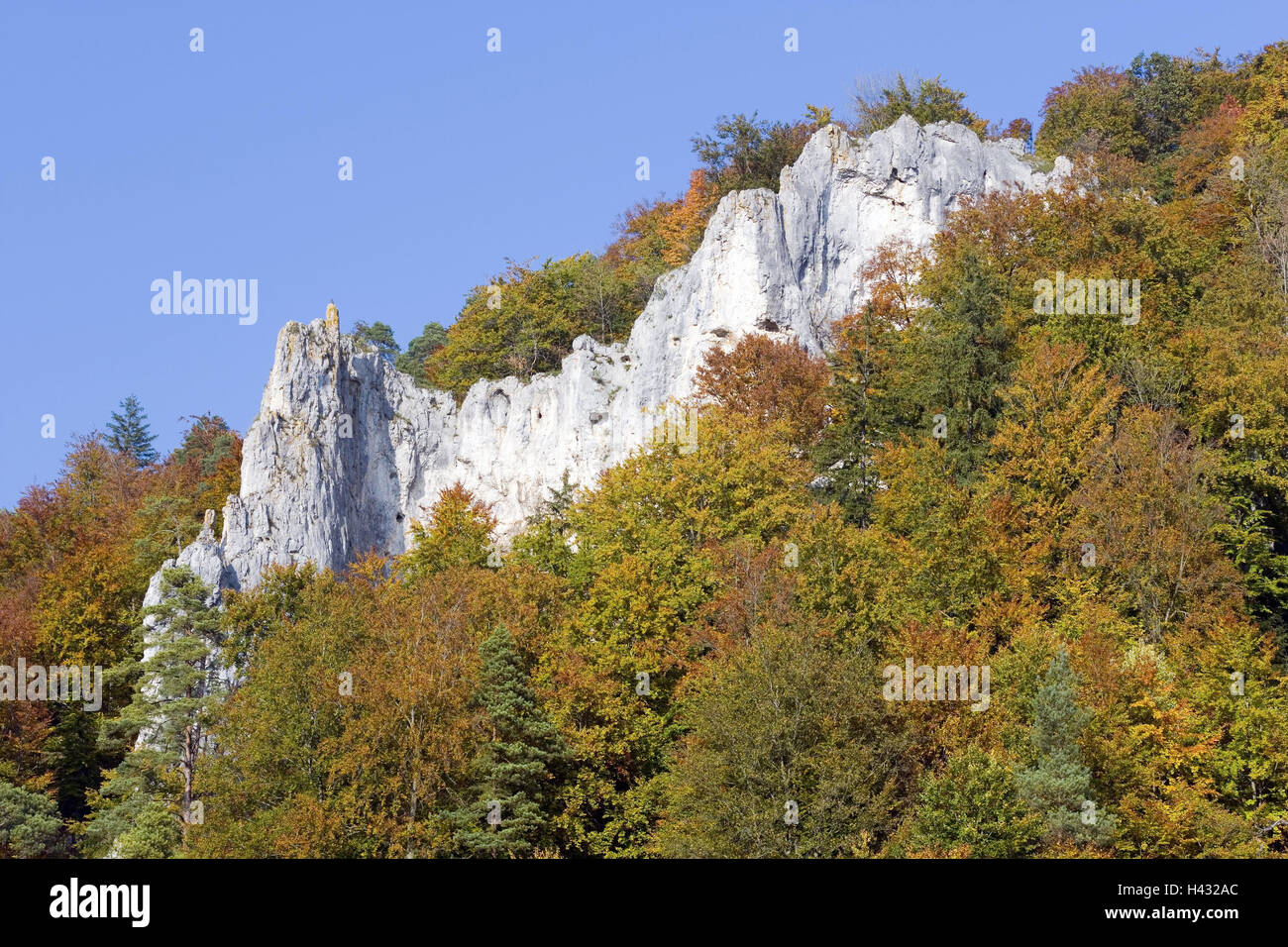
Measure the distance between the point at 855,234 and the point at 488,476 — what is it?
1489 centimetres

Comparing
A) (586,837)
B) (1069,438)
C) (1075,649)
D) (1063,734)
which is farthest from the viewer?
(1069,438)

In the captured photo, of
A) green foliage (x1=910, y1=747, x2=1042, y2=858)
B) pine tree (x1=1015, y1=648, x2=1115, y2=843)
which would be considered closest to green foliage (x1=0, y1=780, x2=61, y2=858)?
green foliage (x1=910, y1=747, x2=1042, y2=858)

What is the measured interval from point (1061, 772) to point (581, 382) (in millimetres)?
27422

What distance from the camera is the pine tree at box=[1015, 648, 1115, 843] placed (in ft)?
85.1

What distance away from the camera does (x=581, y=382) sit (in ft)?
167

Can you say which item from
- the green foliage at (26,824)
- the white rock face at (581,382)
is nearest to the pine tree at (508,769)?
the green foliage at (26,824)

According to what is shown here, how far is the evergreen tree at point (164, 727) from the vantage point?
34875 millimetres

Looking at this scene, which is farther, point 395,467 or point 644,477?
point 395,467

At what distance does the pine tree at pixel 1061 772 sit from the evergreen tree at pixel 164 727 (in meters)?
18.7

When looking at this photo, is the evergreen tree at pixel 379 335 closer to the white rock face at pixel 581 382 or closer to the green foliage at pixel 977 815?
the white rock face at pixel 581 382

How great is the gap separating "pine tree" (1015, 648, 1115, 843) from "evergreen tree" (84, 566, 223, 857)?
18.7 meters

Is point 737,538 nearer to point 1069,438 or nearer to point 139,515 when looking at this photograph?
point 1069,438
